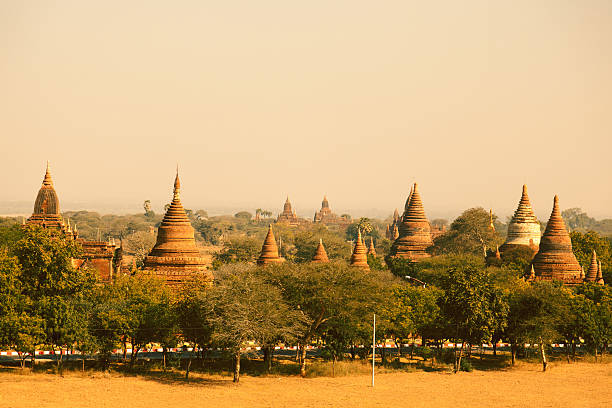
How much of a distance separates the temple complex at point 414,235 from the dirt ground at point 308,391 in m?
46.6

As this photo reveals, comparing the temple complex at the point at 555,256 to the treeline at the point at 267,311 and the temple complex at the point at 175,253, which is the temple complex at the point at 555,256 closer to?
the treeline at the point at 267,311

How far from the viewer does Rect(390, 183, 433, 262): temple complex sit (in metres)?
97.1

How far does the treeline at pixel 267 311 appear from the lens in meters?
44.6

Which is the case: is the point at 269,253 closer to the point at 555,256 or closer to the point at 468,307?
the point at 555,256

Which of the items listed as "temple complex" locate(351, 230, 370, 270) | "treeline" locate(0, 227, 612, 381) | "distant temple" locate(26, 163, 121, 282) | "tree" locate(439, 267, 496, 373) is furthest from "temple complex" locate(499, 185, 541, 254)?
"distant temple" locate(26, 163, 121, 282)

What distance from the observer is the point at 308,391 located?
44000mm

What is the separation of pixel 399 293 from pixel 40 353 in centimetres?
2215

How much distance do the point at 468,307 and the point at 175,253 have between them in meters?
24.2

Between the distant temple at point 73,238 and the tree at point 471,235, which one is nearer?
the distant temple at point 73,238

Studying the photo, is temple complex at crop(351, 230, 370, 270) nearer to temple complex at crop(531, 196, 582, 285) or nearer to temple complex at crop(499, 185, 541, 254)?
temple complex at crop(531, 196, 582, 285)

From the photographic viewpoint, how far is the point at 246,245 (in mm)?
116062

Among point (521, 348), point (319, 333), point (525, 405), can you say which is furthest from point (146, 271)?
point (525, 405)

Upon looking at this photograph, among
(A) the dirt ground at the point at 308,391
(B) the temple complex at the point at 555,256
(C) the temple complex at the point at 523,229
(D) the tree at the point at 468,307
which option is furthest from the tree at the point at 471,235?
(A) the dirt ground at the point at 308,391

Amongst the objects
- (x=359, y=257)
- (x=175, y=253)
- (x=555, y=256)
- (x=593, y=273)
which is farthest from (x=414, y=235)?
(x=175, y=253)
